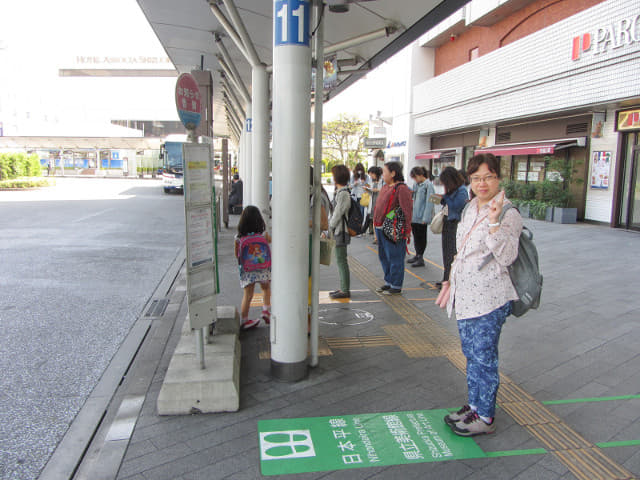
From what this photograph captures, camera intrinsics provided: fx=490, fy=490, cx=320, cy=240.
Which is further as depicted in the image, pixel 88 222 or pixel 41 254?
pixel 88 222

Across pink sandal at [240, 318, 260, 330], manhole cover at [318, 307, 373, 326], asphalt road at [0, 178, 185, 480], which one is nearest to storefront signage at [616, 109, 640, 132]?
manhole cover at [318, 307, 373, 326]

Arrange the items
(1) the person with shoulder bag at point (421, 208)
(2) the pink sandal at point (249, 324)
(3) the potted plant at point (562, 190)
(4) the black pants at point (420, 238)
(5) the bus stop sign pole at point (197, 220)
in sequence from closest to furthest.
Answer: (5) the bus stop sign pole at point (197, 220)
(2) the pink sandal at point (249, 324)
(1) the person with shoulder bag at point (421, 208)
(4) the black pants at point (420, 238)
(3) the potted plant at point (562, 190)

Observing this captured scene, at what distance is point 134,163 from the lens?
53.2 metres

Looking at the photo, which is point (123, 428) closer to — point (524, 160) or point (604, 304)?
point (604, 304)

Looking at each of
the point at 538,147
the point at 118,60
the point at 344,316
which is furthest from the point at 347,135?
the point at 344,316

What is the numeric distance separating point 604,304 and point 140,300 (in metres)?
6.05

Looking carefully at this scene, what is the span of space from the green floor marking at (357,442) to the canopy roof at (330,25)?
351cm

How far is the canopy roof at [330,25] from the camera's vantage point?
585 centimetres

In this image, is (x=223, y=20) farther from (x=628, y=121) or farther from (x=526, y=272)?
(x=628, y=121)

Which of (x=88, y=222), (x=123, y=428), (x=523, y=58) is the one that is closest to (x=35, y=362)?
(x=123, y=428)

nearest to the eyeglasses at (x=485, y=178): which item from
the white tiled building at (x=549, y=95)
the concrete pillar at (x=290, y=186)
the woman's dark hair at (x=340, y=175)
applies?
the concrete pillar at (x=290, y=186)

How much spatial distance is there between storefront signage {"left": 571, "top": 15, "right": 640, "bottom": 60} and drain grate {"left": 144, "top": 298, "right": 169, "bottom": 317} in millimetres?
12942

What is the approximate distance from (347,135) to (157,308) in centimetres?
4202

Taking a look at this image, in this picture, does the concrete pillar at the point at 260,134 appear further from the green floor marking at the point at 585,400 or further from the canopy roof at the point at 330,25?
the green floor marking at the point at 585,400
